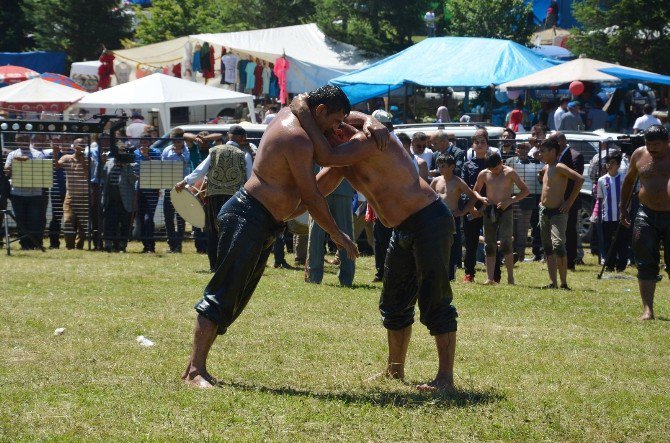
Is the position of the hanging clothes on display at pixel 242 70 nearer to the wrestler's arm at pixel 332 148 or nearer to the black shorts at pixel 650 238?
the black shorts at pixel 650 238

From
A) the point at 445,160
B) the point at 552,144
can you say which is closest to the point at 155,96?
the point at 445,160

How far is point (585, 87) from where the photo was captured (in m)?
25.2

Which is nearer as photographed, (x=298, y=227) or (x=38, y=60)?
(x=298, y=227)

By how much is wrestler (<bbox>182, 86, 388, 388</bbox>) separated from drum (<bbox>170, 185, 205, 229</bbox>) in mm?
7671

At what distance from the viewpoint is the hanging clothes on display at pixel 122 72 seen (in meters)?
33.1

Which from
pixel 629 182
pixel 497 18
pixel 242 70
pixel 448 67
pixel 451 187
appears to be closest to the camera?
pixel 629 182

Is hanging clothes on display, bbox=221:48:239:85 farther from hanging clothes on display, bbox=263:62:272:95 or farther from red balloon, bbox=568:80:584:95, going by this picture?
red balloon, bbox=568:80:584:95

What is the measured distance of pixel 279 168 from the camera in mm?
7020

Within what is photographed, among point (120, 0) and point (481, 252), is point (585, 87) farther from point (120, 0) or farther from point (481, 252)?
point (120, 0)

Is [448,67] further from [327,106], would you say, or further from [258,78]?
[327,106]

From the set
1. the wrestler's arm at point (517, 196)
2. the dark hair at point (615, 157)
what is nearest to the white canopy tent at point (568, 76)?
the dark hair at point (615, 157)

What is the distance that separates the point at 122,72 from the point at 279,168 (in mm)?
27265

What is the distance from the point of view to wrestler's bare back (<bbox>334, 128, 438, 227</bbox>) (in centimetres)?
713

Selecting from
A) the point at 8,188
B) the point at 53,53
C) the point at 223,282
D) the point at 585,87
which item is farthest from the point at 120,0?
the point at 223,282
